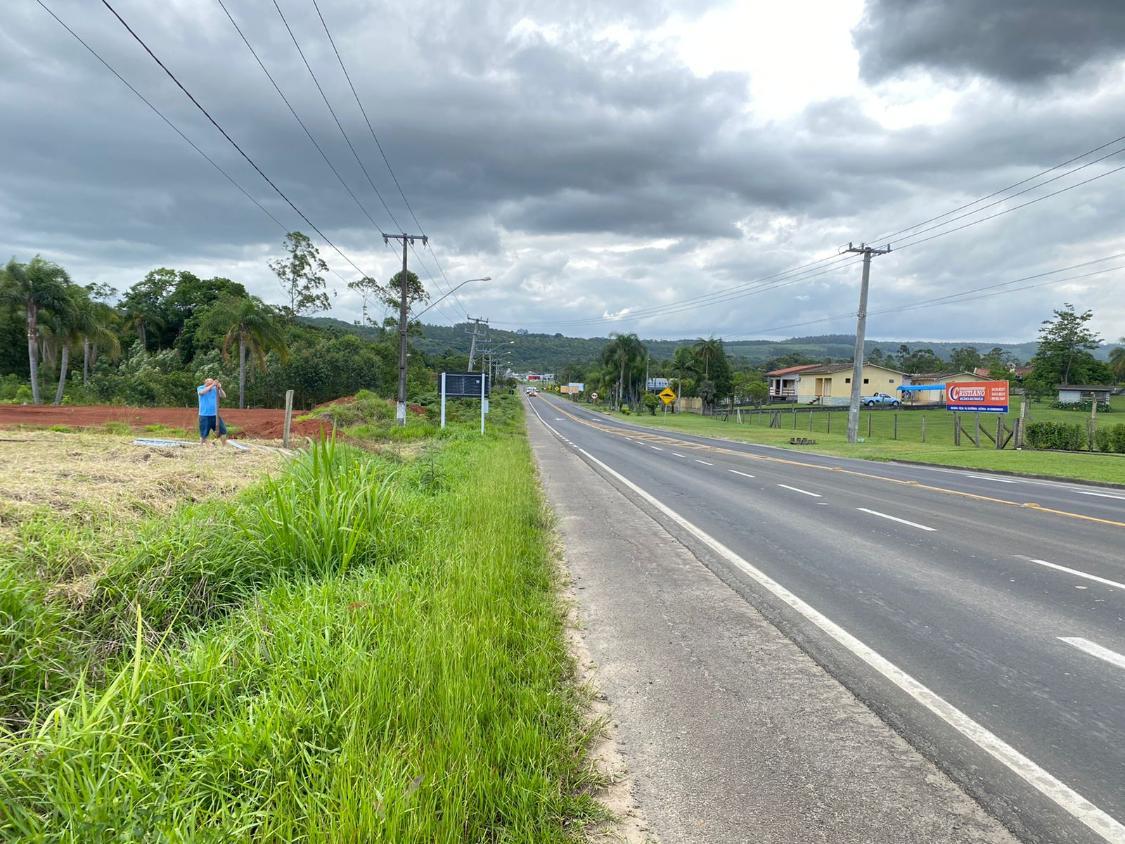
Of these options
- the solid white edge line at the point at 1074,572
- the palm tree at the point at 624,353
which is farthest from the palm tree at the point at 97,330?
the palm tree at the point at 624,353

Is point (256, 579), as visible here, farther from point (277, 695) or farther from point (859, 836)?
point (859, 836)

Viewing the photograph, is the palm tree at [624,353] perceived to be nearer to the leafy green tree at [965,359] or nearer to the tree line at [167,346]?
the tree line at [167,346]

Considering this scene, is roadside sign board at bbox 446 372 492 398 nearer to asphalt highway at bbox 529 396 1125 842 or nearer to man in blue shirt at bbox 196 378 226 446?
man in blue shirt at bbox 196 378 226 446

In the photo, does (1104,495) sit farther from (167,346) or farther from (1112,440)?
(167,346)

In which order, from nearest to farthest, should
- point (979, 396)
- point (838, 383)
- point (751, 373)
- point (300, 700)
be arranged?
point (300, 700) < point (979, 396) < point (838, 383) < point (751, 373)

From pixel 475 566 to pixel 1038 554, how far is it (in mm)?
6670

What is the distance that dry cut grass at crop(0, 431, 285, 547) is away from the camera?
18.9 feet

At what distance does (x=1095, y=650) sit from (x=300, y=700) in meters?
5.32

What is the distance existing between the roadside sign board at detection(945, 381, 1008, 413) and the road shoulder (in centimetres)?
3307

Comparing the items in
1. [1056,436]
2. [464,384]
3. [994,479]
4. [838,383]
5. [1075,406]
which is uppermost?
[838,383]

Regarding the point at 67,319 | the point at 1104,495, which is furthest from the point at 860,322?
the point at 67,319

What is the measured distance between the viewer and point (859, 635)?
4.83m

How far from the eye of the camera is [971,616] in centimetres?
523

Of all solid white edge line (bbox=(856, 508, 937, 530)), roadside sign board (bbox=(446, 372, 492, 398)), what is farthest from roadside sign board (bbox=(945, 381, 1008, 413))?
solid white edge line (bbox=(856, 508, 937, 530))
